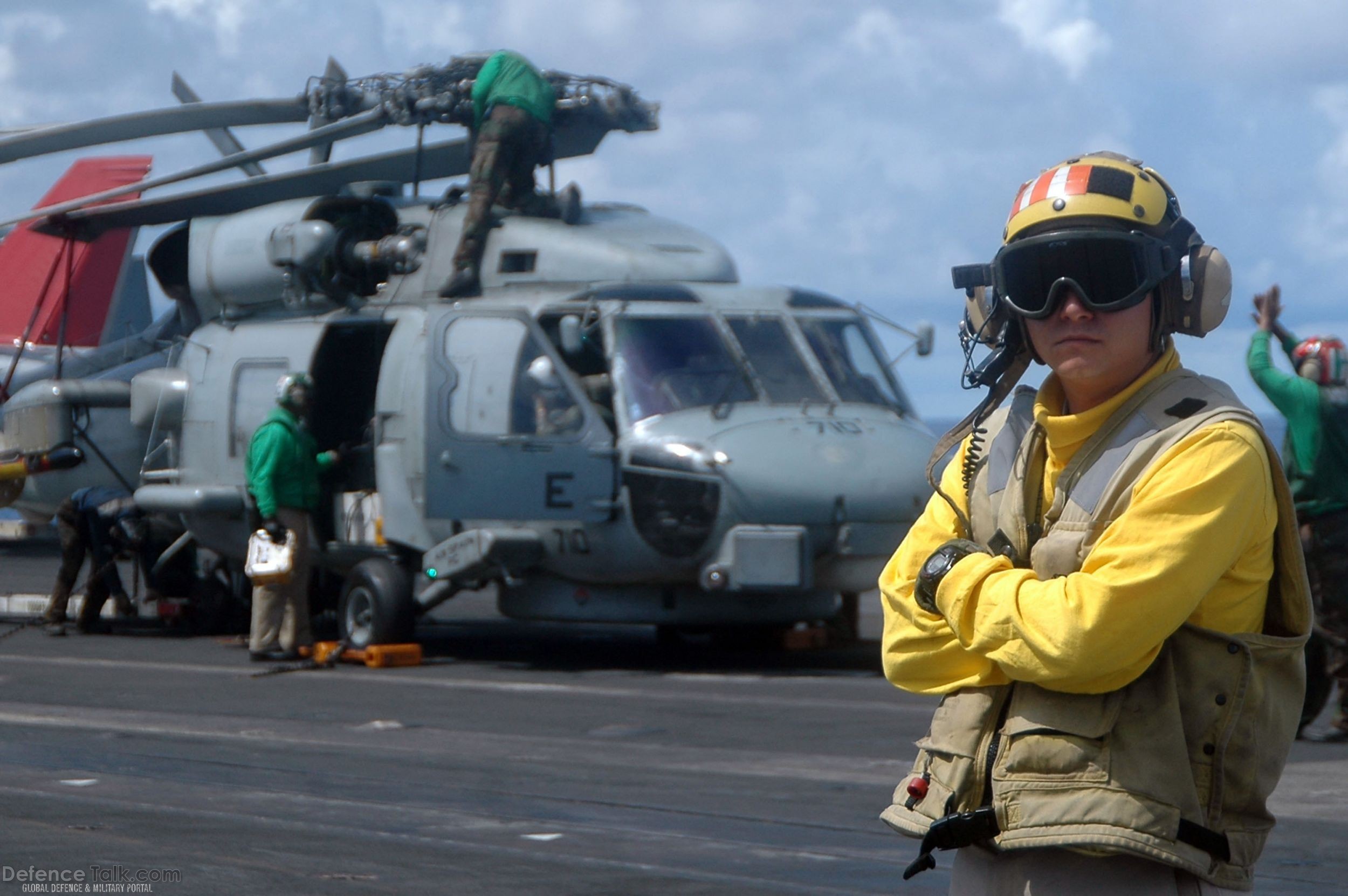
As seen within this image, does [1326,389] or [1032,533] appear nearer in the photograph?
[1032,533]

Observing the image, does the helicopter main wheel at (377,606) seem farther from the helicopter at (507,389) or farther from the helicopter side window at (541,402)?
the helicopter side window at (541,402)

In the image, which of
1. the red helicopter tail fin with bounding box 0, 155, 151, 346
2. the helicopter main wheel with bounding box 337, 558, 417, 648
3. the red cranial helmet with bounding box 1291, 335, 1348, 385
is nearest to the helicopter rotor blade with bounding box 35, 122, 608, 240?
the helicopter main wheel with bounding box 337, 558, 417, 648

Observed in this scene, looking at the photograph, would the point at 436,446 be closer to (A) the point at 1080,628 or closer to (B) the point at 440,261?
(B) the point at 440,261

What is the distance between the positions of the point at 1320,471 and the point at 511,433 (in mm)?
5531

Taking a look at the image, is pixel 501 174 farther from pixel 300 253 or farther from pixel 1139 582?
pixel 1139 582

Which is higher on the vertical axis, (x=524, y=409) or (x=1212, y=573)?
(x=524, y=409)

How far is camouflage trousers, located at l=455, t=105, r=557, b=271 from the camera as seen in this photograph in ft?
43.7

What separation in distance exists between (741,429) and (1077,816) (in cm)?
937

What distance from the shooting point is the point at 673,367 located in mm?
12203

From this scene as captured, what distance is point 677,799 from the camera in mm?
7445

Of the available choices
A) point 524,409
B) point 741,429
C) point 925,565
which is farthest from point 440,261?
point 925,565

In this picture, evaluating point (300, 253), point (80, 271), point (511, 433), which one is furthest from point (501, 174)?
point (80, 271)

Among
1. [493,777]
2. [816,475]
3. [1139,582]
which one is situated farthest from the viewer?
[816,475]

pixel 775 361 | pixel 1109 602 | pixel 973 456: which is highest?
pixel 775 361
